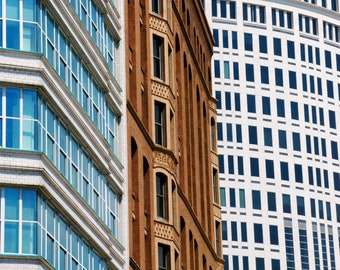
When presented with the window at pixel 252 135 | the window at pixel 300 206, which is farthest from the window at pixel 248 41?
the window at pixel 300 206

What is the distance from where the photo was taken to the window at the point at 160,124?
2552 inches

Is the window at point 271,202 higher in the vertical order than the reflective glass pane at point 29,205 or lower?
higher

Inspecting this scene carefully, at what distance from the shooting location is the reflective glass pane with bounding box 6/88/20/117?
42156 millimetres

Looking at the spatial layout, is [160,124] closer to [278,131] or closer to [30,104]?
[30,104]

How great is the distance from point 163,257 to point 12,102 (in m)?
22.4

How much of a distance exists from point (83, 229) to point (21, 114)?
6852 millimetres

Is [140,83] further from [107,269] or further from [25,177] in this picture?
[25,177]

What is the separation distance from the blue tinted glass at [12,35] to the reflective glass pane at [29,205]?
497cm

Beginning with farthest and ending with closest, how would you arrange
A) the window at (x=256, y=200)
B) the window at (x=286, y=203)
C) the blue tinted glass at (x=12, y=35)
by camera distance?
the window at (x=286, y=203) → the window at (x=256, y=200) → the blue tinted glass at (x=12, y=35)

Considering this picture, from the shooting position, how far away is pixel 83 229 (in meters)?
47.5

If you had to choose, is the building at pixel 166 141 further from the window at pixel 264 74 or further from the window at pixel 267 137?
the window at pixel 264 74

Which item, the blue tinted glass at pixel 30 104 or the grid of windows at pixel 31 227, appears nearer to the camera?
the grid of windows at pixel 31 227

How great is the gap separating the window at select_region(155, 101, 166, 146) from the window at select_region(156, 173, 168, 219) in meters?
2.03

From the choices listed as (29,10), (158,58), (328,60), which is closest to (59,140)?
(29,10)
